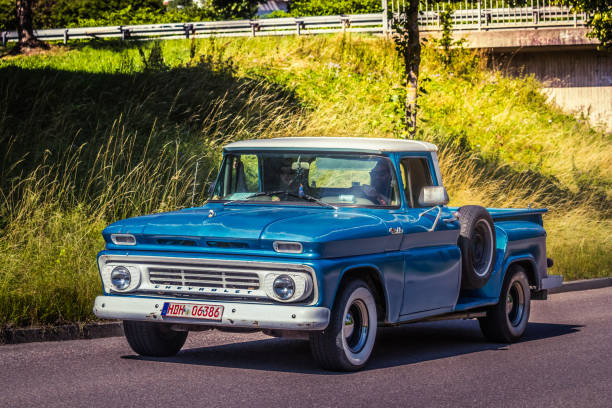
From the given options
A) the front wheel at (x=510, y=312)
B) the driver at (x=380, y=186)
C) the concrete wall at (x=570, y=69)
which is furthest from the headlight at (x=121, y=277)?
the concrete wall at (x=570, y=69)

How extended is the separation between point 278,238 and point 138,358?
202cm

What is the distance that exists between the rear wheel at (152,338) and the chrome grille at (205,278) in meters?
0.58

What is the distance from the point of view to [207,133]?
19.3m

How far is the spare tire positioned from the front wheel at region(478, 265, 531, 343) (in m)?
0.68

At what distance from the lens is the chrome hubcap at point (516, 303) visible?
1071 cm

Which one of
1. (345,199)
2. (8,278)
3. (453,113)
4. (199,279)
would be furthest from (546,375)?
(453,113)

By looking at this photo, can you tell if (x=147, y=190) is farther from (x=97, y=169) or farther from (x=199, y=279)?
(x=199, y=279)

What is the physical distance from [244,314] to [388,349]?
Answer: 2.60m

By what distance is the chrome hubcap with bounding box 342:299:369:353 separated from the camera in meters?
8.11

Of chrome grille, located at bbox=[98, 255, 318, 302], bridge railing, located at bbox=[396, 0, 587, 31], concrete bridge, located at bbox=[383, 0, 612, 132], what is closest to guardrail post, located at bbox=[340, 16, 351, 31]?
concrete bridge, located at bbox=[383, 0, 612, 132]

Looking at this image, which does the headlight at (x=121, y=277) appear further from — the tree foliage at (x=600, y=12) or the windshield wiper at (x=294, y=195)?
the tree foliage at (x=600, y=12)

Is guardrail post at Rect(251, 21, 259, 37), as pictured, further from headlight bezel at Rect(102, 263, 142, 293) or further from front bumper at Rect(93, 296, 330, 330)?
front bumper at Rect(93, 296, 330, 330)

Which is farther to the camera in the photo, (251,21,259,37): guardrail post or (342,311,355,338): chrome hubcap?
(251,21,259,37): guardrail post

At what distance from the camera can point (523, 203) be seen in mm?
21188
